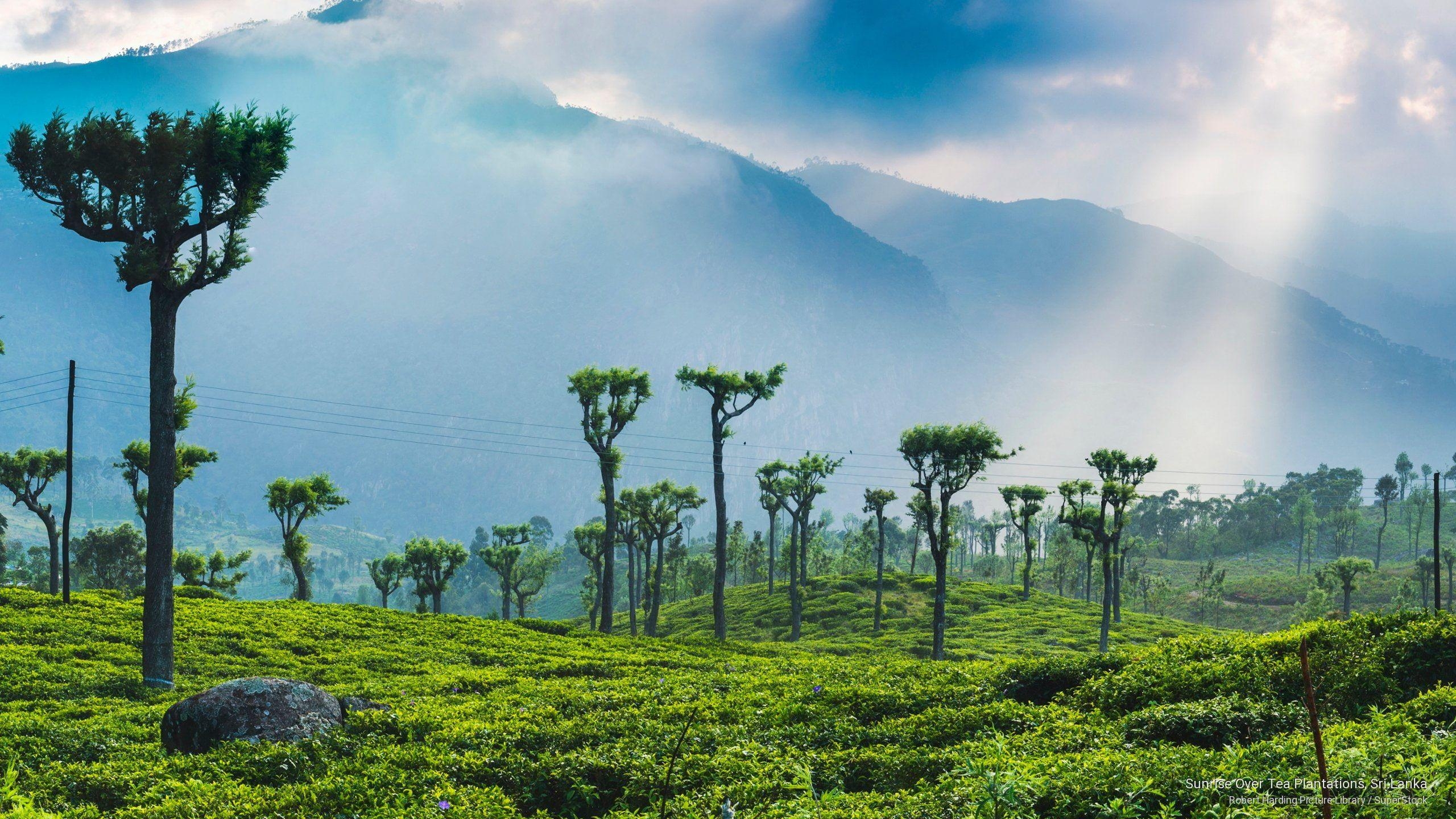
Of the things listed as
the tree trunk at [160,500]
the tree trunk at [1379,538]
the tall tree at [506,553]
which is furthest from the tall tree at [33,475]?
the tree trunk at [1379,538]

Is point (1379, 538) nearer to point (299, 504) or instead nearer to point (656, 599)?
point (656, 599)

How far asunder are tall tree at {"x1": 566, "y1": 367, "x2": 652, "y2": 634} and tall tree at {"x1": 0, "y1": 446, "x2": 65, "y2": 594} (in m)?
27.3

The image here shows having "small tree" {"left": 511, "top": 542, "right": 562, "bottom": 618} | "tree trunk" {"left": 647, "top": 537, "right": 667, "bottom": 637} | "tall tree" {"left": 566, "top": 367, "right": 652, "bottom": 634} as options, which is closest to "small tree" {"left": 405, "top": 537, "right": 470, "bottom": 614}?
"small tree" {"left": 511, "top": 542, "right": 562, "bottom": 618}

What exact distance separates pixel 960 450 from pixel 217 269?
30.3m

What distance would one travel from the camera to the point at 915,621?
60281mm

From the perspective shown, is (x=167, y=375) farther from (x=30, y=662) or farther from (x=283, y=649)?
(x=283, y=649)

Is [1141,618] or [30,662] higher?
[30,662]

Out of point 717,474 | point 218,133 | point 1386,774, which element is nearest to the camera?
point 1386,774

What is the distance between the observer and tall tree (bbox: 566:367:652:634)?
41.7 metres

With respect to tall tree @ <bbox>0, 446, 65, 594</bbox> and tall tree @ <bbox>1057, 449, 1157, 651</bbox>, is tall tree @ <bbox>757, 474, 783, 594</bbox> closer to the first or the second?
tall tree @ <bbox>1057, 449, 1157, 651</bbox>

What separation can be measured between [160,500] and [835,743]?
1824 cm

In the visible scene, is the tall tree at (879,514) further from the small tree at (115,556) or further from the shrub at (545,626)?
the small tree at (115,556)

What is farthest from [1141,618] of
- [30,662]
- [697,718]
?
[30,662]

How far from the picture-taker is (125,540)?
218ft
